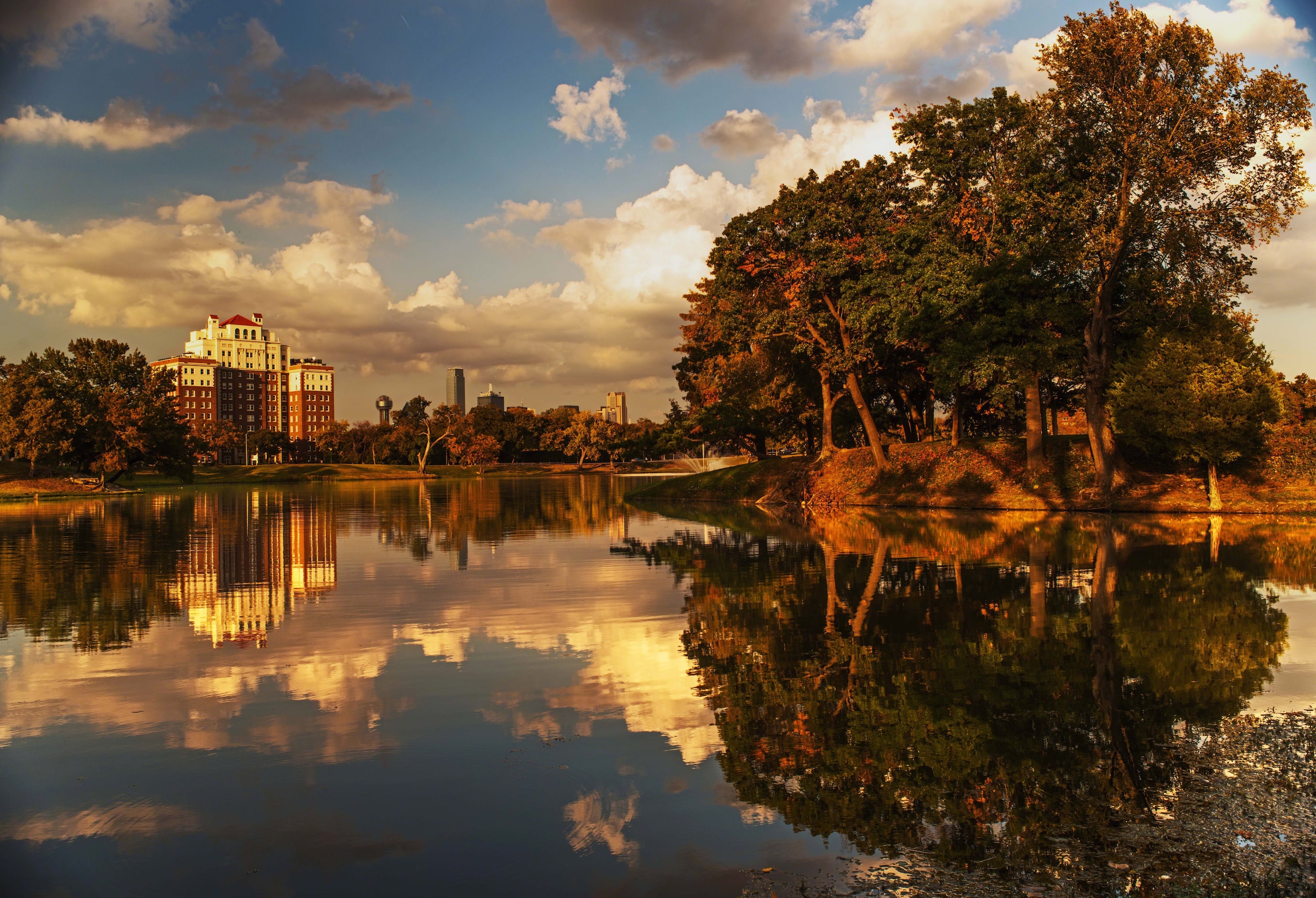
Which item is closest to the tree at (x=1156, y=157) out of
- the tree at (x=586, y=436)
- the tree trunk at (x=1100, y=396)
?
the tree trunk at (x=1100, y=396)

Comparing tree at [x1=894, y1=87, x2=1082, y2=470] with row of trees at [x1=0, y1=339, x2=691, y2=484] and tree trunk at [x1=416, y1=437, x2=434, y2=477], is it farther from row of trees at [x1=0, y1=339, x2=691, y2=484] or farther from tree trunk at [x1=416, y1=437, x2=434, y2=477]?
tree trunk at [x1=416, y1=437, x2=434, y2=477]

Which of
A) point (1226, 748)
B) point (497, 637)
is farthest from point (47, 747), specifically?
point (1226, 748)

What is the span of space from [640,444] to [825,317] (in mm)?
71805

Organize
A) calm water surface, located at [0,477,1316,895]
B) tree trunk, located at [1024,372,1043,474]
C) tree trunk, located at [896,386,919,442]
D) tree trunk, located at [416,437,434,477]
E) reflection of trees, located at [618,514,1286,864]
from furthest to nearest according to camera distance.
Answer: tree trunk, located at [416,437,434,477]
tree trunk, located at [896,386,919,442]
tree trunk, located at [1024,372,1043,474]
reflection of trees, located at [618,514,1286,864]
calm water surface, located at [0,477,1316,895]

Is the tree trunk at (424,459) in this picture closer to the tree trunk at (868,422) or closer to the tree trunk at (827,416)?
the tree trunk at (827,416)

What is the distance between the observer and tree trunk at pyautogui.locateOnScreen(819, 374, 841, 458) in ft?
137

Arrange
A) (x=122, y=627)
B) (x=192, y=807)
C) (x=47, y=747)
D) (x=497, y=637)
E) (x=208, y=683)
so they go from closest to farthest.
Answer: (x=192, y=807), (x=47, y=747), (x=208, y=683), (x=497, y=637), (x=122, y=627)

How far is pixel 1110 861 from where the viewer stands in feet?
15.2

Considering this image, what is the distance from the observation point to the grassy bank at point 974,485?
30125 millimetres

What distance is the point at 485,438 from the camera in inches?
4990

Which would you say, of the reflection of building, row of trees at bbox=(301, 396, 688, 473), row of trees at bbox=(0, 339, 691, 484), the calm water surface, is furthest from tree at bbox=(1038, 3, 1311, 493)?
row of trees at bbox=(301, 396, 688, 473)

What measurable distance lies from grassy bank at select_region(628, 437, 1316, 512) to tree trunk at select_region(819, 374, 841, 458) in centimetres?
62

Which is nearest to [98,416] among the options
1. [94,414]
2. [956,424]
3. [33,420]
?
[94,414]

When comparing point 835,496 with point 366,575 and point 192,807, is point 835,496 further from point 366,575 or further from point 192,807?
point 192,807
